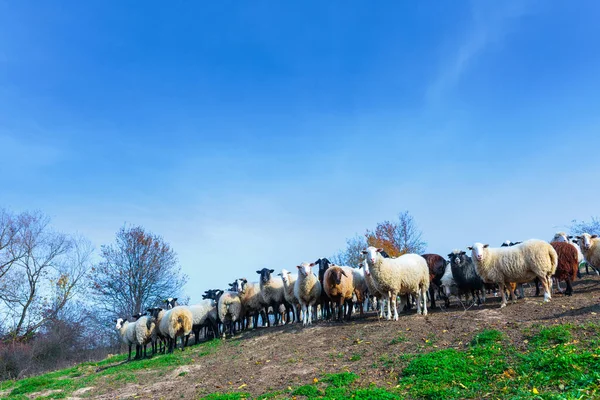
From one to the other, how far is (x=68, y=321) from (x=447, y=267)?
32.8 metres

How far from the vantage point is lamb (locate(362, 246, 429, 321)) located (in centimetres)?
1446

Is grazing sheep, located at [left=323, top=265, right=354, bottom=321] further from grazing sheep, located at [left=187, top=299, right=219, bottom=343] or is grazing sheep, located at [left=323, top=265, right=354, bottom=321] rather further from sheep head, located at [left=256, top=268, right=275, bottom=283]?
grazing sheep, located at [left=187, top=299, right=219, bottom=343]

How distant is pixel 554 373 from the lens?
6582 millimetres

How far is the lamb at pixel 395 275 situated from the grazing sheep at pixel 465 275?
1482mm

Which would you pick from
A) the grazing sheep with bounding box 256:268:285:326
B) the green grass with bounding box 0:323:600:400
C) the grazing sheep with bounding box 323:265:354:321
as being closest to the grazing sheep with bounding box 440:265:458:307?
the grazing sheep with bounding box 323:265:354:321

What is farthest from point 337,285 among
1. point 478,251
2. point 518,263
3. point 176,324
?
point 176,324

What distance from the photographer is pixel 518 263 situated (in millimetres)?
13641

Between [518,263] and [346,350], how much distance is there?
699 centimetres

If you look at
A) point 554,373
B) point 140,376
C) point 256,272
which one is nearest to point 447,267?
point 256,272

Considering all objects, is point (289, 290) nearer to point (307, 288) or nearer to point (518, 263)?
point (307, 288)

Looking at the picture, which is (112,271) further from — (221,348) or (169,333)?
(221,348)

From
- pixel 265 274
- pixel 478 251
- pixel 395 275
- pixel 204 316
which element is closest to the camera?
pixel 478 251

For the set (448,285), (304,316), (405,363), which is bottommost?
(405,363)

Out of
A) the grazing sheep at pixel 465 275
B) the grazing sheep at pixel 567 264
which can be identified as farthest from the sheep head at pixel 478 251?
the grazing sheep at pixel 567 264
